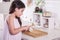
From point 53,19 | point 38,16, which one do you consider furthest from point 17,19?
point 53,19

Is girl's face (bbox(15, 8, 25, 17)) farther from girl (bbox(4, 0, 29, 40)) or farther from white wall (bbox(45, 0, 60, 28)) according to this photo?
white wall (bbox(45, 0, 60, 28))

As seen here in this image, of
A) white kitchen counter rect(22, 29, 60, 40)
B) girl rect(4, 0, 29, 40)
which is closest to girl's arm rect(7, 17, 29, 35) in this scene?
girl rect(4, 0, 29, 40)

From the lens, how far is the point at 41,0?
117cm

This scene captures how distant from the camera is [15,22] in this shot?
3.93 ft

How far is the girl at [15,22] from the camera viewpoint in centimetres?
119

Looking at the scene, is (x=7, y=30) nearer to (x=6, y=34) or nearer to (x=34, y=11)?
(x=6, y=34)

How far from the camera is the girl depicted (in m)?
1.19

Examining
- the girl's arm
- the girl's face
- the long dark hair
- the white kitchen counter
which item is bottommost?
the white kitchen counter

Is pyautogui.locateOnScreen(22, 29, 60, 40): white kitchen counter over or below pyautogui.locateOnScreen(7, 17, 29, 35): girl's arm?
below

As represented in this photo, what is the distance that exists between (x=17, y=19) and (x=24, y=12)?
0.09 metres

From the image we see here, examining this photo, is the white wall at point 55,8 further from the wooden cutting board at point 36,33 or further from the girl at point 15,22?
the girl at point 15,22

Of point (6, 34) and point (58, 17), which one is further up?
point (58, 17)

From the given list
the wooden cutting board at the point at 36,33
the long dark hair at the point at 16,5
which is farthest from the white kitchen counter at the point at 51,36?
the long dark hair at the point at 16,5

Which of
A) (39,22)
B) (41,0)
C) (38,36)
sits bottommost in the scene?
(38,36)
